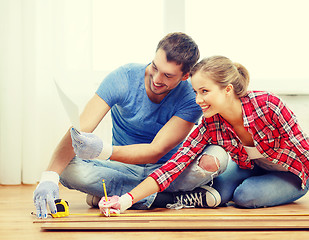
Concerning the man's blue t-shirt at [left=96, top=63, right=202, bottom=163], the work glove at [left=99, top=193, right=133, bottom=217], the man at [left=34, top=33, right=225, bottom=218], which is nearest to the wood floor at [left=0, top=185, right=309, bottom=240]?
the work glove at [left=99, top=193, right=133, bottom=217]

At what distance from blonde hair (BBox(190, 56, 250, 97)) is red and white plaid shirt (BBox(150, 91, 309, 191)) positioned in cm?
5

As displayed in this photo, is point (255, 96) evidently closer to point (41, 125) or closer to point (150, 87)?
point (150, 87)

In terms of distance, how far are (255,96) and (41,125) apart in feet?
4.56

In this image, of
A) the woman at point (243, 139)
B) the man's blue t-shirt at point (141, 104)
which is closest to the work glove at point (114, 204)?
the woman at point (243, 139)

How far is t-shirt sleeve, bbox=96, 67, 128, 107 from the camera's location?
179 centimetres

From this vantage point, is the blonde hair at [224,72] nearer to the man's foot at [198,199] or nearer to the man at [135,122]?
the man at [135,122]

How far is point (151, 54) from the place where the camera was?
2.75 metres

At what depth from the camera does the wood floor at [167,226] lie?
1316mm

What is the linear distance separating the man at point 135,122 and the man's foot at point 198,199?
0.41ft

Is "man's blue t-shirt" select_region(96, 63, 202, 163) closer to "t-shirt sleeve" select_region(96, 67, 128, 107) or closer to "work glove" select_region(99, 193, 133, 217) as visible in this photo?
"t-shirt sleeve" select_region(96, 67, 128, 107)

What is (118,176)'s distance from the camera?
1.81m

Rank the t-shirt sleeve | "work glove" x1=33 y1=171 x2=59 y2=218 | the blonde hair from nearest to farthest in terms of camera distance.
→ "work glove" x1=33 y1=171 x2=59 y2=218 → the blonde hair → the t-shirt sleeve

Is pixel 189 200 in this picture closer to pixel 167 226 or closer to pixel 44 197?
pixel 167 226

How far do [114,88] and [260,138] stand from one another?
0.60 metres
